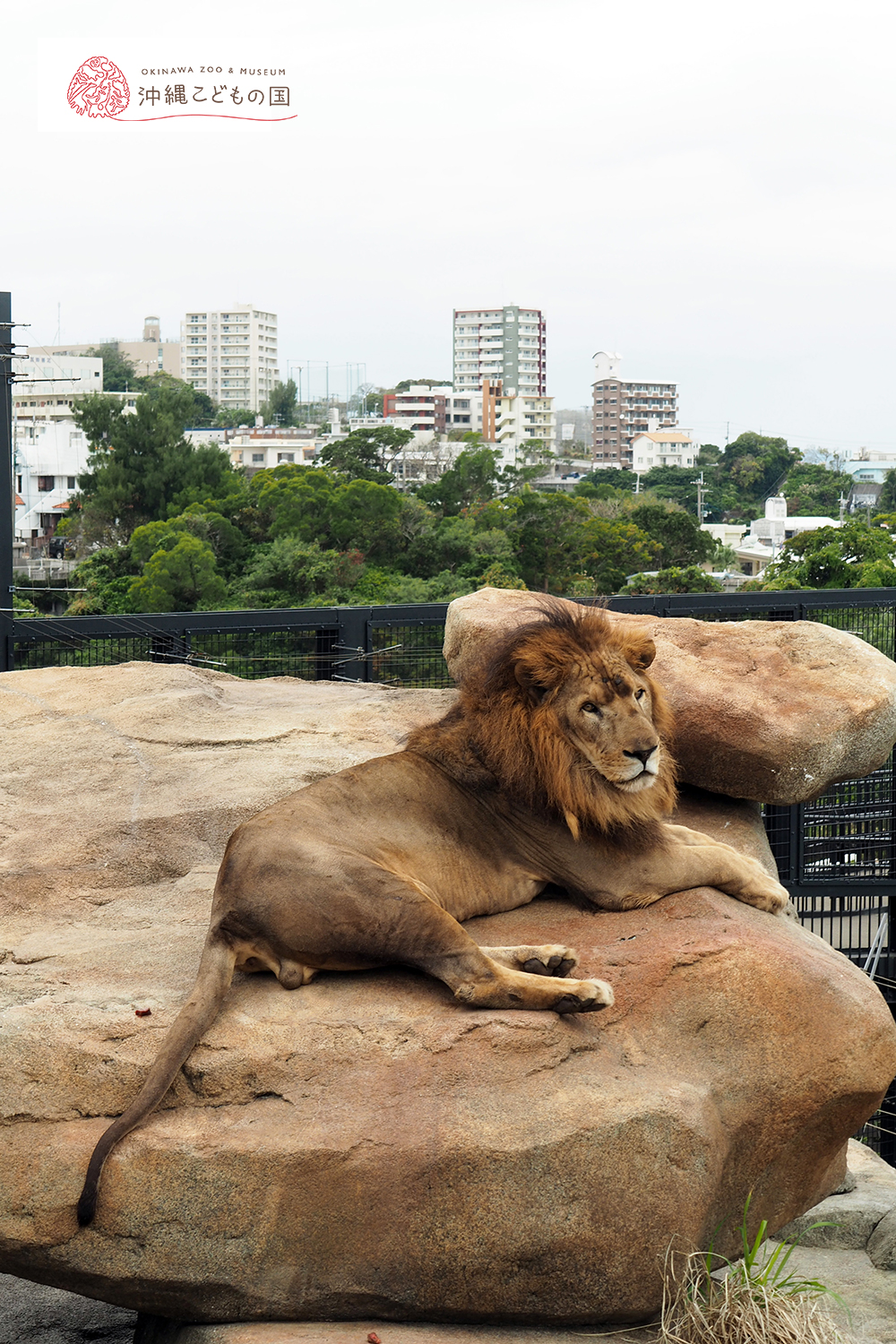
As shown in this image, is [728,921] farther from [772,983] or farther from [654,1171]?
[654,1171]

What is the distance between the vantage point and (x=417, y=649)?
857 cm

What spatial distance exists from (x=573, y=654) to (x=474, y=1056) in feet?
4.00

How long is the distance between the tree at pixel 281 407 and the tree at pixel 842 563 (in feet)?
238

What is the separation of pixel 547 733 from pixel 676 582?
34462 mm

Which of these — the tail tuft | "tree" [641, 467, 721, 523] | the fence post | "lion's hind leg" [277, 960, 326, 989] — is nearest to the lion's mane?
"lion's hind leg" [277, 960, 326, 989]

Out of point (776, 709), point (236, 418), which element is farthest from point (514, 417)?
point (776, 709)

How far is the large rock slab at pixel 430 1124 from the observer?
3191 millimetres

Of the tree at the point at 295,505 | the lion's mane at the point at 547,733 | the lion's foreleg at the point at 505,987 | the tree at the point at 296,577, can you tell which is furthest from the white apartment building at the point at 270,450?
the lion's foreleg at the point at 505,987

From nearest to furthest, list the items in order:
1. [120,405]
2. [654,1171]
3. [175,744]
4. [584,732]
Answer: [654,1171] < [584,732] < [175,744] < [120,405]

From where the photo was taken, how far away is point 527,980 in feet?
11.4

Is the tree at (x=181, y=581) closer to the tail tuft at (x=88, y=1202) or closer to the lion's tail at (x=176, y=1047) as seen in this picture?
the lion's tail at (x=176, y=1047)

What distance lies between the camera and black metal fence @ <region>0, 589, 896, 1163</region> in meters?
8.23

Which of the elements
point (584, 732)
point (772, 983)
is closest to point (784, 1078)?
point (772, 983)

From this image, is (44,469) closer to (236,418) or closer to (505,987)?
(236,418)
